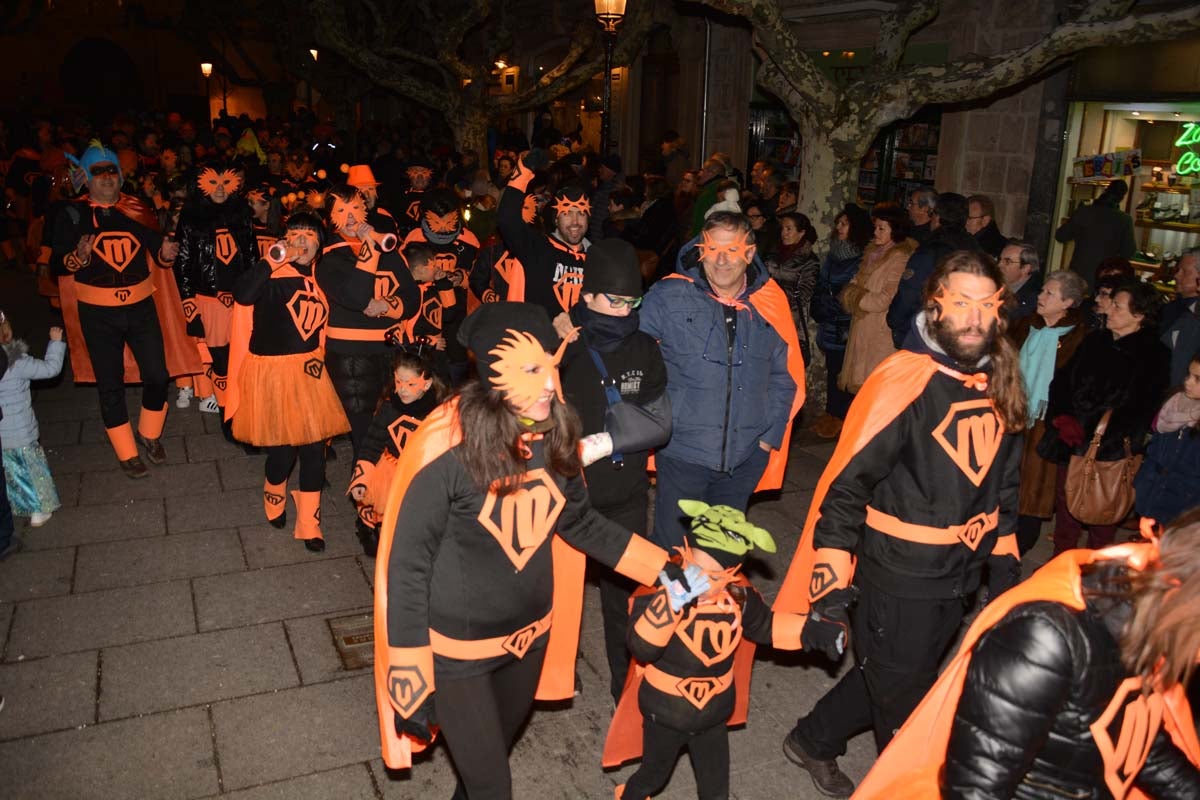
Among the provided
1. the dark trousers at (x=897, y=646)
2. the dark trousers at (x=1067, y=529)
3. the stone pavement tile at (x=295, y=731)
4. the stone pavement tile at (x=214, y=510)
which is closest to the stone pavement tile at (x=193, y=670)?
the stone pavement tile at (x=295, y=731)

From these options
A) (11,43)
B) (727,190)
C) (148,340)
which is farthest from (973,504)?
(11,43)

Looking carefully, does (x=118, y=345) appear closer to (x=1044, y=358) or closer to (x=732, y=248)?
(x=732, y=248)

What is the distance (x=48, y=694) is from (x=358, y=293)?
Result: 2.86m

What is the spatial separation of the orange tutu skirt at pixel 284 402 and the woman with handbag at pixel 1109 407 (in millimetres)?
4731

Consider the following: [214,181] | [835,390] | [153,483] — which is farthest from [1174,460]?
[214,181]

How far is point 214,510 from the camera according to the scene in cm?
721

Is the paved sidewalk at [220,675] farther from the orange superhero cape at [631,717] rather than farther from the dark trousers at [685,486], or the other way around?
the dark trousers at [685,486]

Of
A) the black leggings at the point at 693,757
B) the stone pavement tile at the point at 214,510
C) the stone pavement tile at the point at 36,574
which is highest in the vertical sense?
the black leggings at the point at 693,757

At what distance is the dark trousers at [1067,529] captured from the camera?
6.23 metres

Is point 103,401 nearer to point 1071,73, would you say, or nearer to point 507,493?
point 507,493

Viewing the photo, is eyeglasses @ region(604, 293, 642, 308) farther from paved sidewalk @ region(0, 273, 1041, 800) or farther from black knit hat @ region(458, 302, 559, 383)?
paved sidewalk @ region(0, 273, 1041, 800)

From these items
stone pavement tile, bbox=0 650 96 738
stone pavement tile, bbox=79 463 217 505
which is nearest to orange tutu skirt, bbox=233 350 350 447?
stone pavement tile, bbox=79 463 217 505

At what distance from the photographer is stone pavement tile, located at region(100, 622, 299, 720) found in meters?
4.91

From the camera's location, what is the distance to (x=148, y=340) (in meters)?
7.62
